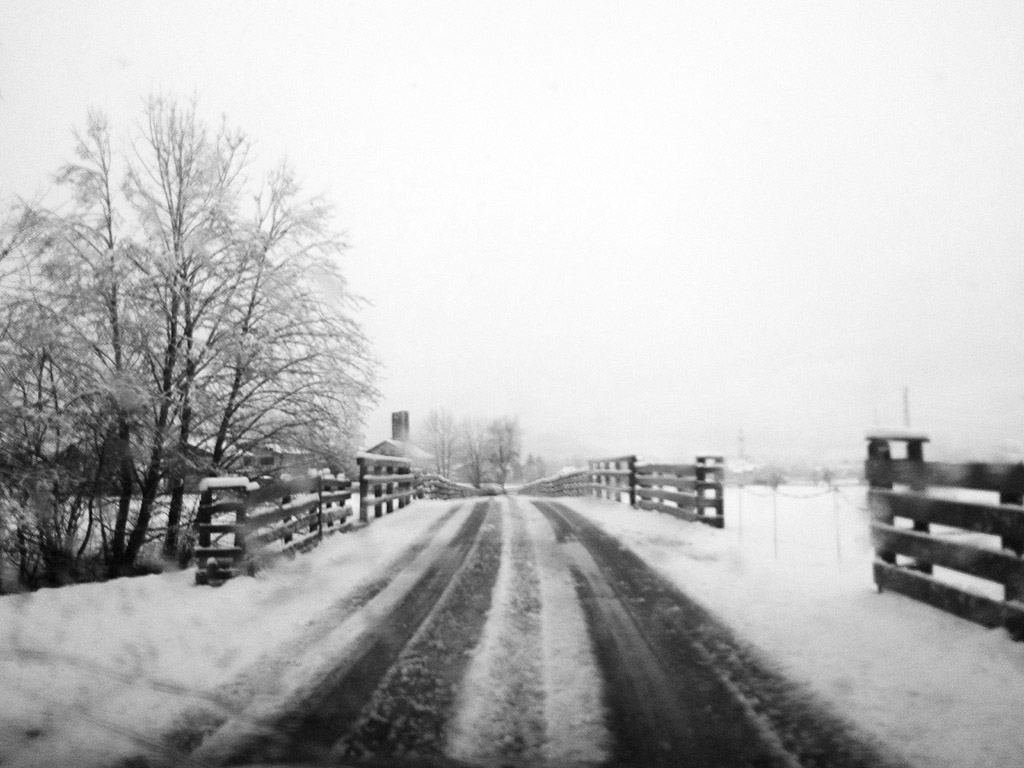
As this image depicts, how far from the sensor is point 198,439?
11.0 meters

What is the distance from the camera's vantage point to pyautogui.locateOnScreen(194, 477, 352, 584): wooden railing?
5.70 m

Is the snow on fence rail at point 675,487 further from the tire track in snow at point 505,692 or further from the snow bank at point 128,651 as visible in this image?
the snow bank at point 128,651

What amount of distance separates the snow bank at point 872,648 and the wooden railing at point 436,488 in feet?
45.3

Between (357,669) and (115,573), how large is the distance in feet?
28.8

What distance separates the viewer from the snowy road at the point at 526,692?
8.47 feet

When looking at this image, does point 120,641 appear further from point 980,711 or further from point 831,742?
point 980,711

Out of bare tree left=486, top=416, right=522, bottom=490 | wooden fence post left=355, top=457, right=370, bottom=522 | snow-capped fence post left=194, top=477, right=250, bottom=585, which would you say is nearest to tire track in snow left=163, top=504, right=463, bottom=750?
snow-capped fence post left=194, top=477, right=250, bottom=585

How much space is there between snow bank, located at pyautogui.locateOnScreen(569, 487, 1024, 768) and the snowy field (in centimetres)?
1

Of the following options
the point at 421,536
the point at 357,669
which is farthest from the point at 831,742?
the point at 421,536

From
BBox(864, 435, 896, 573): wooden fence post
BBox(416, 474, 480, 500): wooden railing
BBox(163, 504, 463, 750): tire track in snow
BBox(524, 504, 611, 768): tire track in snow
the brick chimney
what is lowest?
BBox(416, 474, 480, 500): wooden railing

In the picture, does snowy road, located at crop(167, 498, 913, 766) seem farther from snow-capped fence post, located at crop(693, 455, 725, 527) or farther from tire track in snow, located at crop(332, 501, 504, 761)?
snow-capped fence post, located at crop(693, 455, 725, 527)

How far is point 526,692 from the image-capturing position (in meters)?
3.21

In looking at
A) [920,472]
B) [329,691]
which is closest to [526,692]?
[329,691]

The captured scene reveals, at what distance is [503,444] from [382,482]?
8347 cm
